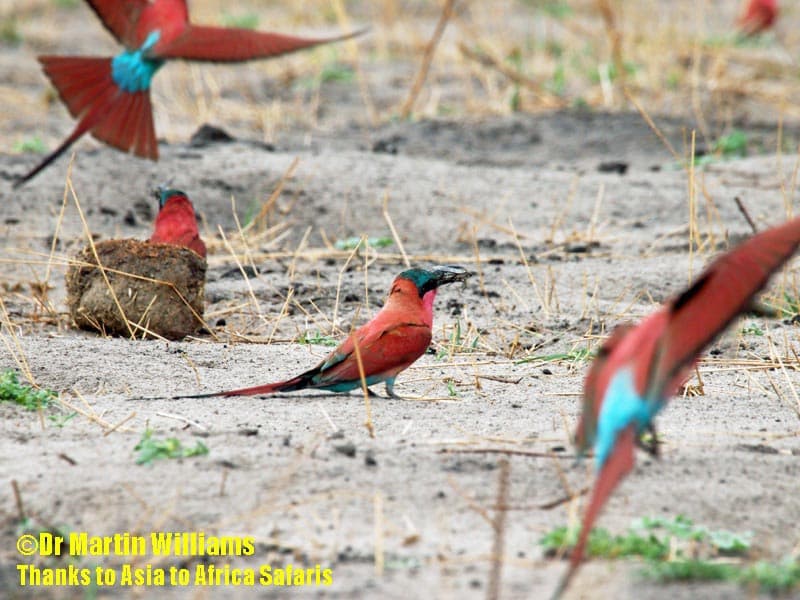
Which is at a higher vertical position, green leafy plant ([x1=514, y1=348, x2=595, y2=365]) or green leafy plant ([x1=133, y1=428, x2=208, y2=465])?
green leafy plant ([x1=514, y1=348, x2=595, y2=365])

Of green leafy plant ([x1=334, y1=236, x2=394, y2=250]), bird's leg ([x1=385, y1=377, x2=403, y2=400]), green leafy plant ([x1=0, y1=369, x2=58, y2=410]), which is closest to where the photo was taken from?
green leafy plant ([x1=0, y1=369, x2=58, y2=410])

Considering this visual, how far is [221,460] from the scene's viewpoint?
107 inches

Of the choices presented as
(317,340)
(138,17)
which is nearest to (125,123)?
(138,17)

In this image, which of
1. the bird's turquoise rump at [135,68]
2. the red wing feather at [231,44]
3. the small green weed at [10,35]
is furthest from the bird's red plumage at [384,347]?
the small green weed at [10,35]

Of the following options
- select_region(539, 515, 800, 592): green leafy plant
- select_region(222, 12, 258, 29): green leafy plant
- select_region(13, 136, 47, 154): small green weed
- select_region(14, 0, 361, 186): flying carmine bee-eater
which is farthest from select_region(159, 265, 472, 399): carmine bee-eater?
select_region(222, 12, 258, 29): green leafy plant

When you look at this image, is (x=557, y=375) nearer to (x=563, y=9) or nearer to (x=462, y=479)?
(x=462, y=479)

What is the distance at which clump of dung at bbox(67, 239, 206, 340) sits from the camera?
4.16 m

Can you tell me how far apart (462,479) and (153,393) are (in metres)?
1.17

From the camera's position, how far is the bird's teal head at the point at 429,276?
143 inches

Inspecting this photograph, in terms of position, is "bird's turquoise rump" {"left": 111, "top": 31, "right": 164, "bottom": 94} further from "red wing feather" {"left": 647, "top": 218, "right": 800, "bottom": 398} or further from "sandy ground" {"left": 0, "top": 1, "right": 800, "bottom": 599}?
"red wing feather" {"left": 647, "top": 218, "right": 800, "bottom": 398}

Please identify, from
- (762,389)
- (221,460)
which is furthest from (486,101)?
(221,460)

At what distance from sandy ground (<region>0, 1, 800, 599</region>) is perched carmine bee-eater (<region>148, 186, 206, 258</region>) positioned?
0.33 m

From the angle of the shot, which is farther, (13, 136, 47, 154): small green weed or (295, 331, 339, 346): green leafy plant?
(13, 136, 47, 154): small green weed

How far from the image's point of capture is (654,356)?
212 centimetres
